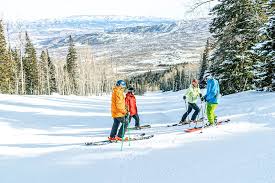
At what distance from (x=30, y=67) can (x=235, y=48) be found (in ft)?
172

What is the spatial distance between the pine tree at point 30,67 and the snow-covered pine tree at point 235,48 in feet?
164

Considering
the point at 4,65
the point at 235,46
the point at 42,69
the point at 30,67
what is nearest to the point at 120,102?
the point at 235,46

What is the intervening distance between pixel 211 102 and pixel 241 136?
3244mm

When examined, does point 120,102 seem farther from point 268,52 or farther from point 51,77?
point 51,77

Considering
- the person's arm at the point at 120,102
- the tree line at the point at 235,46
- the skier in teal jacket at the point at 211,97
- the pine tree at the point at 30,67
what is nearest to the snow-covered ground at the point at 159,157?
the skier in teal jacket at the point at 211,97

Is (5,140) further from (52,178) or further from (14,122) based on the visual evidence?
(52,178)

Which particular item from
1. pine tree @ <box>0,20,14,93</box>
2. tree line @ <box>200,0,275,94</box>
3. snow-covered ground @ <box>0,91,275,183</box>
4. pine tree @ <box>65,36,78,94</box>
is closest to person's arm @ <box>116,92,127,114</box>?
snow-covered ground @ <box>0,91,275,183</box>

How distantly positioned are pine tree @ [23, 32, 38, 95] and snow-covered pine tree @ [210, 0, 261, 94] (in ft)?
164

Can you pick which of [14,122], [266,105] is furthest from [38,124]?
[266,105]

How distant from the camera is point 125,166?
8.82 meters

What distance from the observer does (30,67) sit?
7175cm

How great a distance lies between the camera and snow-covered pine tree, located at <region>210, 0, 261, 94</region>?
1033 inches

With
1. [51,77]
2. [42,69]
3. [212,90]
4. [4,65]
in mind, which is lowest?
[51,77]

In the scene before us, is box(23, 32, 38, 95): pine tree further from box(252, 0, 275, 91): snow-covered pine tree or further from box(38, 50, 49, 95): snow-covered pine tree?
→ box(252, 0, 275, 91): snow-covered pine tree
